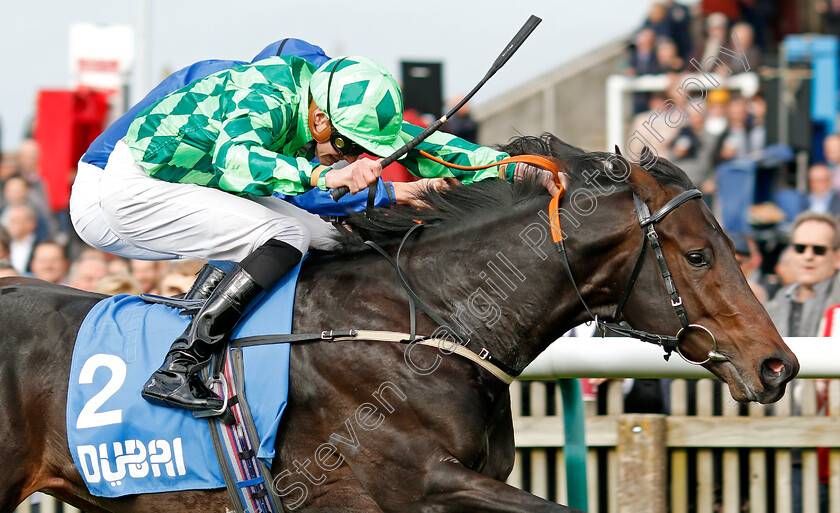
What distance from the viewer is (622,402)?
14.4 ft

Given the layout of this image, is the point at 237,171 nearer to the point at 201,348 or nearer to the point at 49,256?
the point at 201,348

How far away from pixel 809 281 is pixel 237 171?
11.0 ft

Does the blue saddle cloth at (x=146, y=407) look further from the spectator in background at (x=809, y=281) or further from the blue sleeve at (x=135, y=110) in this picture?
the spectator in background at (x=809, y=281)

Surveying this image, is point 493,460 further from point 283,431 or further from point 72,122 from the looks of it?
point 72,122

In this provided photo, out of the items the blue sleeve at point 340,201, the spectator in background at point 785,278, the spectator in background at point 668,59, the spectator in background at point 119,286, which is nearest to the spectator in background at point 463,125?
the spectator in background at point 668,59

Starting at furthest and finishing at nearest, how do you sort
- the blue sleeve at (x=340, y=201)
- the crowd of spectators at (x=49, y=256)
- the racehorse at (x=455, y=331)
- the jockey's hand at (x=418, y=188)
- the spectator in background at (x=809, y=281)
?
the crowd of spectators at (x=49, y=256) → the spectator in background at (x=809, y=281) → the blue sleeve at (x=340, y=201) → the jockey's hand at (x=418, y=188) → the racehorse at (x=455, y=331)

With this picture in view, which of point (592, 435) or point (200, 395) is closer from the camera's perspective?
point (200, 395)

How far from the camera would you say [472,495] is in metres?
2.96

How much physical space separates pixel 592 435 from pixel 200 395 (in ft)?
5.98

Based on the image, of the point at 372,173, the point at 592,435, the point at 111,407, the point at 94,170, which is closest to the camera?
the point at 372,173

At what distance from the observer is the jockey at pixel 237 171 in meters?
3.14

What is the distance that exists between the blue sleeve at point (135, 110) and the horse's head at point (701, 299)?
1.62 meters

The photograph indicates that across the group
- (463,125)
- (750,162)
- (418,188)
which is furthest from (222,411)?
(750,162)

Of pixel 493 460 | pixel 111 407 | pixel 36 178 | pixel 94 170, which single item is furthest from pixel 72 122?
pixel 493 460
